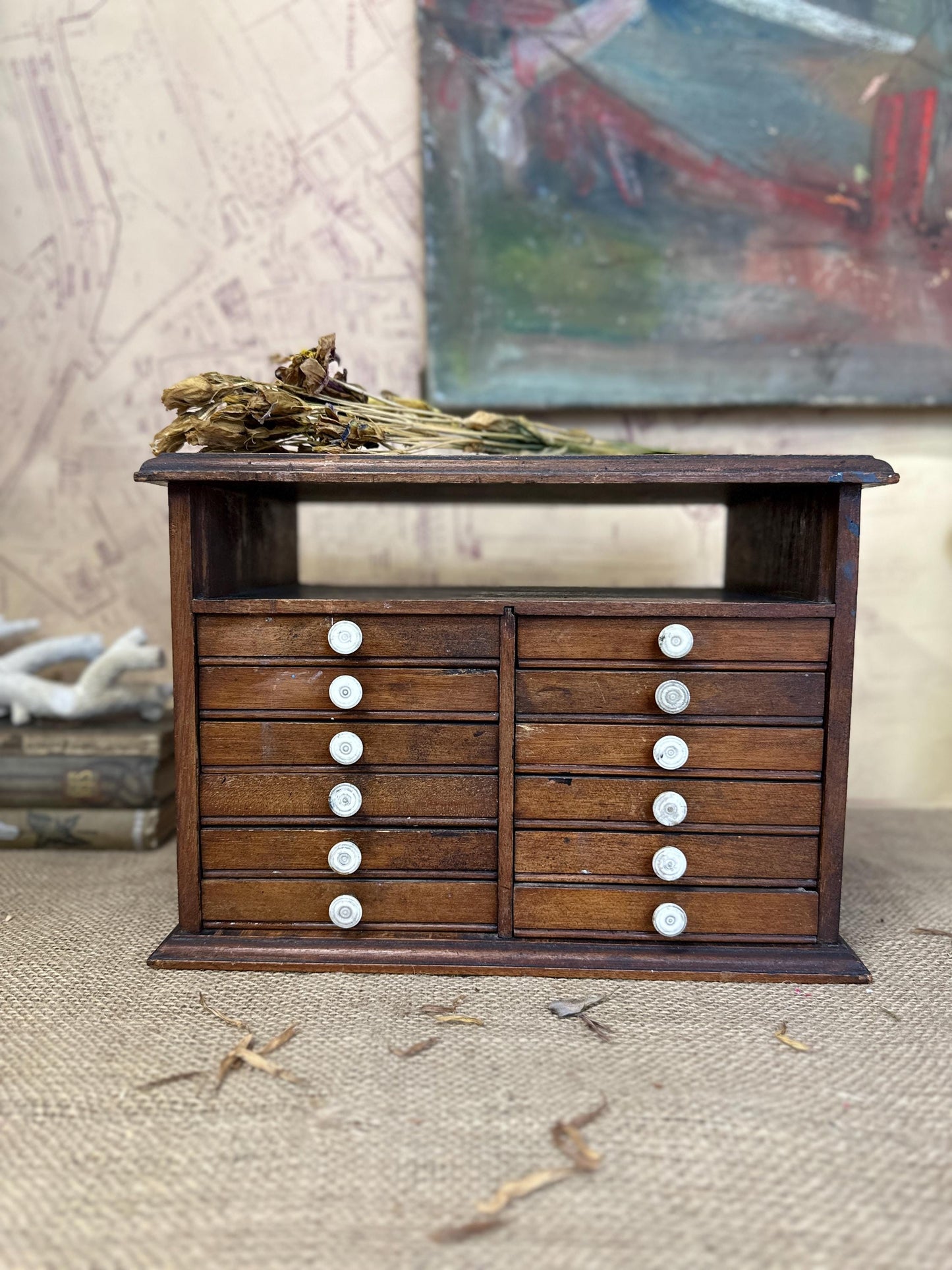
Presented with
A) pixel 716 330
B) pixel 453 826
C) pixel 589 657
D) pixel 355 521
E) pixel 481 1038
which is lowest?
pixel 481 1038

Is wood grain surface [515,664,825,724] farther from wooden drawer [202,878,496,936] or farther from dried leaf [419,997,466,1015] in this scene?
dried leaf [419,997,466,1015]

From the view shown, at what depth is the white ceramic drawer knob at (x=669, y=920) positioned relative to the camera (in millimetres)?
1392

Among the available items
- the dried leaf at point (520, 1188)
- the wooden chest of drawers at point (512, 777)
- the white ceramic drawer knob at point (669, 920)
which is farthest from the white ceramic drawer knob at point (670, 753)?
the dried leaf at point (520, 1188)

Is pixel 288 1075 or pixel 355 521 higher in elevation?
pixel 355 521

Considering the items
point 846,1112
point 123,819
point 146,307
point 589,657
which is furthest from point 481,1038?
point 146,307

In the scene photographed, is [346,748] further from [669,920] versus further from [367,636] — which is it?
[669,920]

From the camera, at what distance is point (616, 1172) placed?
98 cm

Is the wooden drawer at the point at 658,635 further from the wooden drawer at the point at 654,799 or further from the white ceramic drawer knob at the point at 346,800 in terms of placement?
the white ceramic drawer knob at the point at 346,800

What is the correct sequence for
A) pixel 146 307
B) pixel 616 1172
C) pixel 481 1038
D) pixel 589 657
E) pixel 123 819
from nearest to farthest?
1. pixel 616 1172
2. pixel 481 1038
3. pixel 589 657
4. pixel 123 819
5. pixel 146 307

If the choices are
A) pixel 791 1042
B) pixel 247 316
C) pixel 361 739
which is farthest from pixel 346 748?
pixel 247 316

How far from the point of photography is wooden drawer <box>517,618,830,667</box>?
138 centimetres

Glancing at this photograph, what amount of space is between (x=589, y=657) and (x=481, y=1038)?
58 cm

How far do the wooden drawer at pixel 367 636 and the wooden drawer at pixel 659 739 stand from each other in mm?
161

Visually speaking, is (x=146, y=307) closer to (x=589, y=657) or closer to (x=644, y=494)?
(x=644, y=494)
